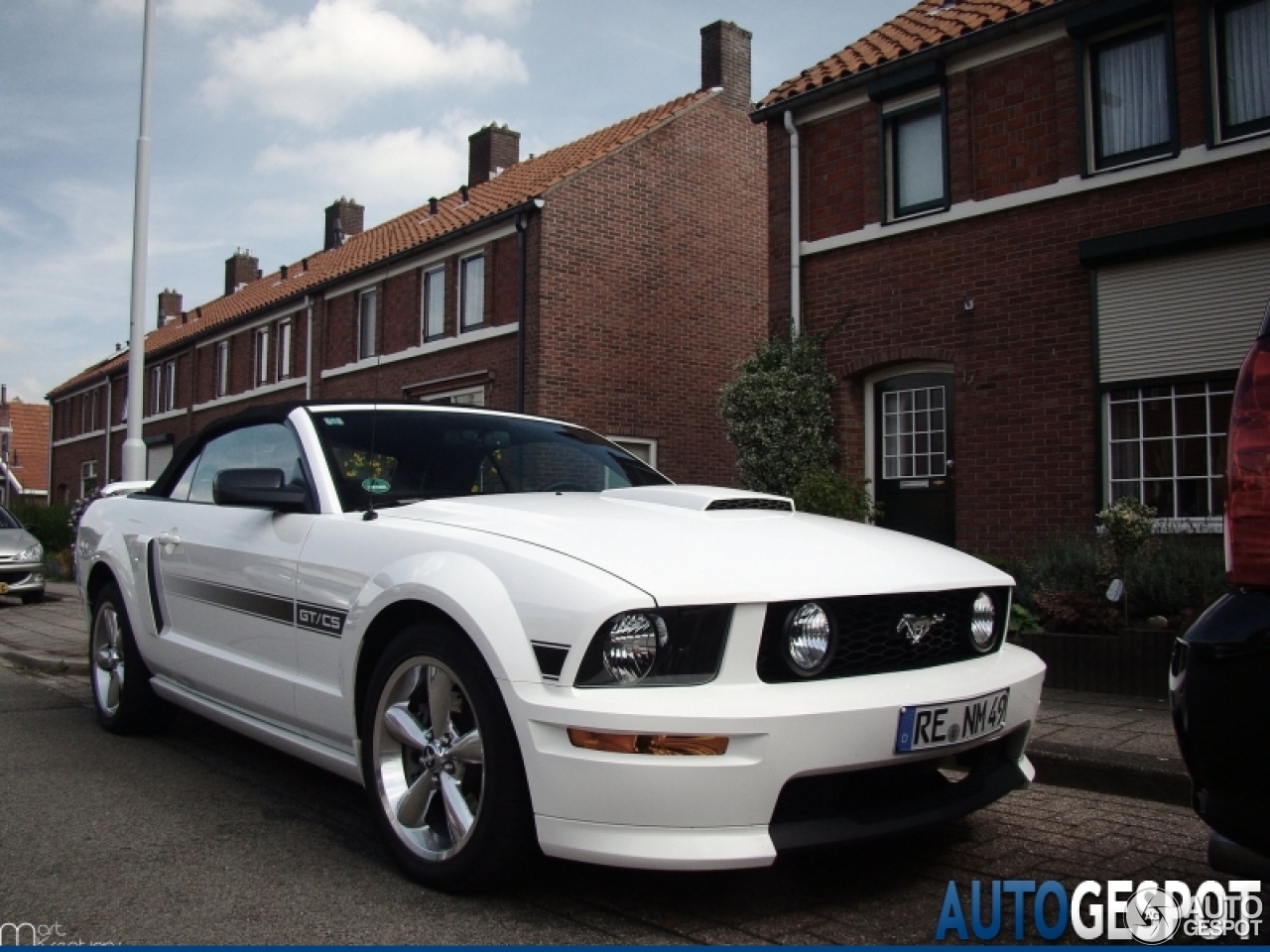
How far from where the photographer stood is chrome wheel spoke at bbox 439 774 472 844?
318 cm

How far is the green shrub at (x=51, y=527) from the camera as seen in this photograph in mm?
24516

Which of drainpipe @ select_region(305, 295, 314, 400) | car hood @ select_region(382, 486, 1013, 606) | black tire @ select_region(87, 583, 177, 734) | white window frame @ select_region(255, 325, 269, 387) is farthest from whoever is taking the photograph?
white window frame @ select_region(255, 325, 269, 387)

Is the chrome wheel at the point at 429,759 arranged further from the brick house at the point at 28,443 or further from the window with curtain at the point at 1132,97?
the brick house at the point at 28,443

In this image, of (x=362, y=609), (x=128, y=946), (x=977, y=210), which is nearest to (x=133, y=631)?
(x=362, y=609)

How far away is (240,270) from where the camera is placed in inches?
1614

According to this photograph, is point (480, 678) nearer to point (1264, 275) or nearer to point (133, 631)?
point (133, 631)

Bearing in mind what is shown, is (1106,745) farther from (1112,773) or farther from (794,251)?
(794,251)

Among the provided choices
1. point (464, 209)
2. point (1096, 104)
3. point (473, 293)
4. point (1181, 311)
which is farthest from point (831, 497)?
point (464, 209)

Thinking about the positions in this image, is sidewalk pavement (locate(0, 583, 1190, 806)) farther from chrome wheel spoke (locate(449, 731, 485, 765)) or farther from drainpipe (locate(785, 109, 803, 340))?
drainpipe (locate(785, 109, 803, 340))

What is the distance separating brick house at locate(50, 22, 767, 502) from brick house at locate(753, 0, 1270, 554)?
6.36 metres

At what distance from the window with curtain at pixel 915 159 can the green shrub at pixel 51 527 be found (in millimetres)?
18776

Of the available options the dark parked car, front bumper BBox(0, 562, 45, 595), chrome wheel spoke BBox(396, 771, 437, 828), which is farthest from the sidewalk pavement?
front bumper BBox(0, 562, 45, 595)

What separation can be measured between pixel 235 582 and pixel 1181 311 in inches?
337

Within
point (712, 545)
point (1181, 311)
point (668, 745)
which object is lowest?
point (668, 745)
